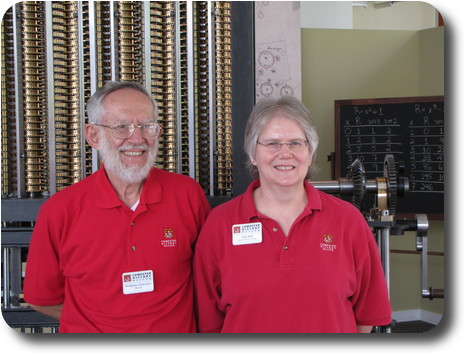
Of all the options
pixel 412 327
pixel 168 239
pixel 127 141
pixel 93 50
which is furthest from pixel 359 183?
pixel 412 327

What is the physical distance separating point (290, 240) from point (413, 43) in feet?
13.1

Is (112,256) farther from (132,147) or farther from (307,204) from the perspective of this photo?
(307,204)

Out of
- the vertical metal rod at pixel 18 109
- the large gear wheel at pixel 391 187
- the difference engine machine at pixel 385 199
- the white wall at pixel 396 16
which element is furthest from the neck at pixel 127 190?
the white wall at pixel 396 16

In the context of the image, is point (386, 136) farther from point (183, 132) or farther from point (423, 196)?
point (183, 132)

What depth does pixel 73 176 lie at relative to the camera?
2326 mm

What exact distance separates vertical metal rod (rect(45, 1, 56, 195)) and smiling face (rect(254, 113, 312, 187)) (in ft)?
3.26

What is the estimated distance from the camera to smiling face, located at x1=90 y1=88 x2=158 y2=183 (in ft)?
6.13

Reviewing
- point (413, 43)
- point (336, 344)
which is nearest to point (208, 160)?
point (336, 344)

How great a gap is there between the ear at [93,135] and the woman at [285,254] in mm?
508

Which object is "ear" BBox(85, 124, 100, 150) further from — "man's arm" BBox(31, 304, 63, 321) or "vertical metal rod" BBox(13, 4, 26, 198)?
"man's arm" BBox(31, 304, 63, 321)

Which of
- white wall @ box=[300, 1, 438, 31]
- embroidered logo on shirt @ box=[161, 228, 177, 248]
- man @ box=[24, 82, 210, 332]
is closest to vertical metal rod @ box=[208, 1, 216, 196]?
man @ box=[24, 82, 210, 332]

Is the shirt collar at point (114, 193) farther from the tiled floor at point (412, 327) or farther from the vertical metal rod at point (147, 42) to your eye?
the tiled floor at point (412, 327)

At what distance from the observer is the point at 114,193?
1.87 metres

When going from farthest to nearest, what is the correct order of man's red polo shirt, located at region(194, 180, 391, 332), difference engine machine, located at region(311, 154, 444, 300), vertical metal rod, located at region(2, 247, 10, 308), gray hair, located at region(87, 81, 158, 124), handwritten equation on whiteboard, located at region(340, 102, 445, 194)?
handwritten equation on whiteboard, located at region(340, 102, 445, 194) → difference engine machine, located at region(311, 154, 444, 300) → vertical metal rod, located at region(2, 247, 10, 308) → gray hair, located at region(87, 81, 158, 124) → man's red polo shirt, located at region(194, 180, 391, 332)
